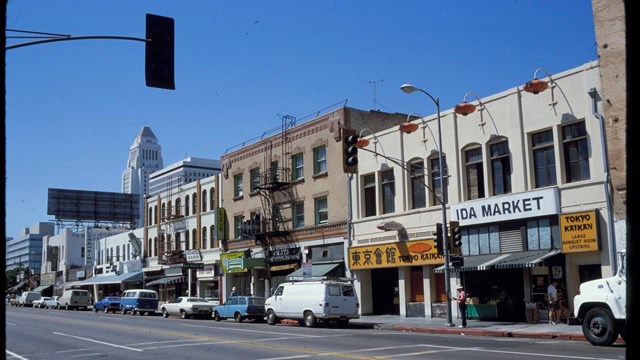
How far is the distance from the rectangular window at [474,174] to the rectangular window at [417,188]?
2.74 metres

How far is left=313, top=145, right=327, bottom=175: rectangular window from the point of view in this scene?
39.2 metres

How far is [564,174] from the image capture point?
26094 millimetres

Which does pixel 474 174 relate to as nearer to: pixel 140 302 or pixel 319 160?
pixel 319 160

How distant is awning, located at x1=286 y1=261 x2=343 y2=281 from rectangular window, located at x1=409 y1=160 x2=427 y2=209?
632 centimetres

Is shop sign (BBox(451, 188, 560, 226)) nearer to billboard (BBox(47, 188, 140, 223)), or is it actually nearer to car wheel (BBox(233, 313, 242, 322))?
car wheel (BBox(233, 313, 242, 322))

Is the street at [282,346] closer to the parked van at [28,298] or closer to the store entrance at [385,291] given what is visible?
the store entrance at [385,291]

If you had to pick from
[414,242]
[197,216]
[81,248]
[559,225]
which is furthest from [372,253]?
[81,248]

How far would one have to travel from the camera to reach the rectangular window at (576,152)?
1005 inches

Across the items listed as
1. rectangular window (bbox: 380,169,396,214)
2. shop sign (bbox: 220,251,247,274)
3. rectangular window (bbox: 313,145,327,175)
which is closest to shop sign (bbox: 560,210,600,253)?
rectangular window (bbox: 380,169,396,214)

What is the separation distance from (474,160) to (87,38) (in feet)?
69.2

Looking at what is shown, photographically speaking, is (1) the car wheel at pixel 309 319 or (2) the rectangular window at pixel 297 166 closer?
(1) the car wheel at pixel 309 319

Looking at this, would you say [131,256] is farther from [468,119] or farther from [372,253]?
[468,119]

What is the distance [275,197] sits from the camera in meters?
43.4

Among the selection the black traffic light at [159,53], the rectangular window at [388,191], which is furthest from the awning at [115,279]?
the black traffic light at [159,53]
